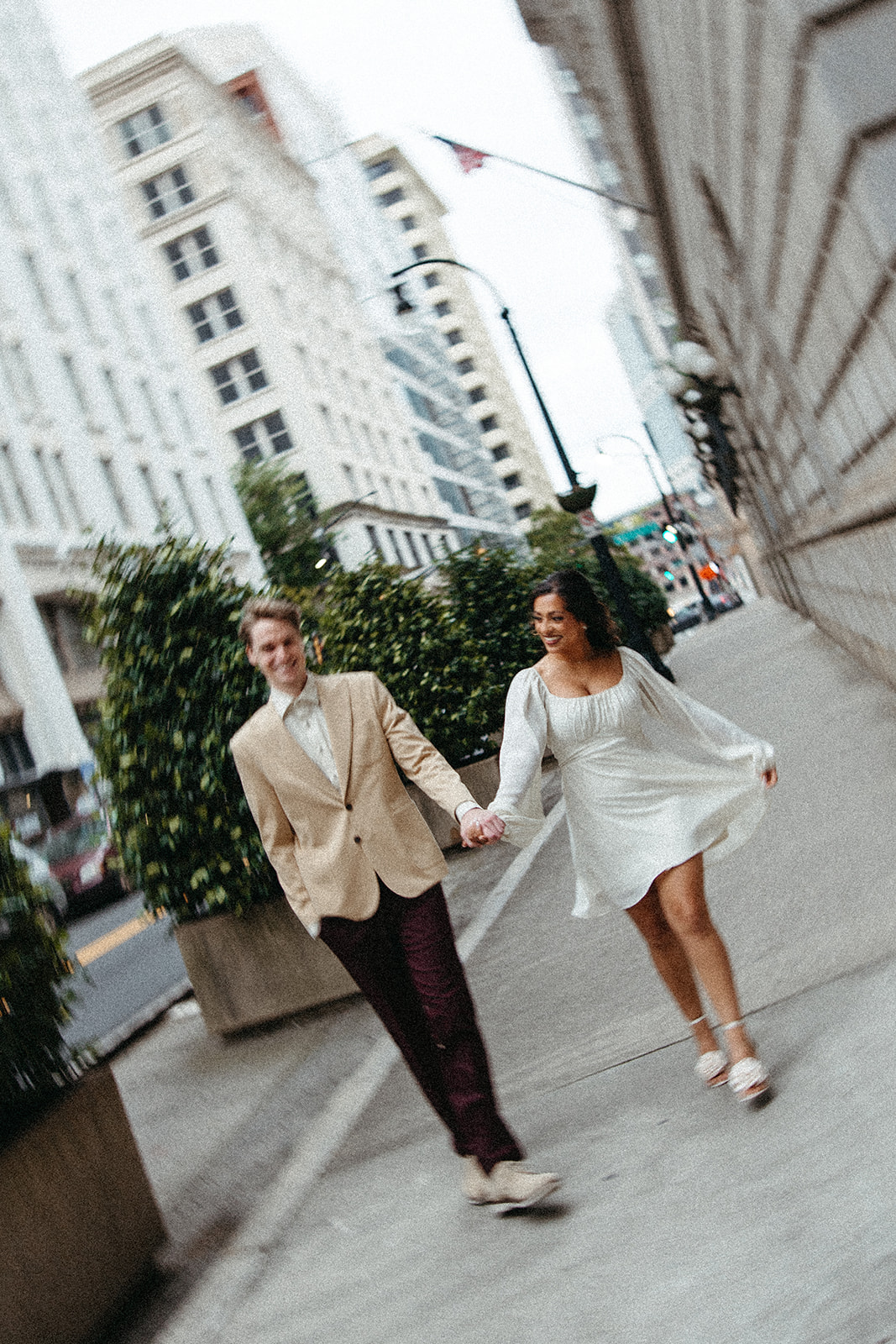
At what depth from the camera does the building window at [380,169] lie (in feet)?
362

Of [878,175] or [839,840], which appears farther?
[839,840]

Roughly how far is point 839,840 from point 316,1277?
3780 millimetres

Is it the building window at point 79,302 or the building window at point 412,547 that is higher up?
the building window at point 79,302

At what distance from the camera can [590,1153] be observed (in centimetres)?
434

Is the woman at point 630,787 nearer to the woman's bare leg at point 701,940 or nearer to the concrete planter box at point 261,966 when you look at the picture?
the woman's bare leg at point 701,940

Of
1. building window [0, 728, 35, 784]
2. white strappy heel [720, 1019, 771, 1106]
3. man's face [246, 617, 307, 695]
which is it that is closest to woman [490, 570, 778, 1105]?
white strappy heel [720, 1019, 771, 1106]

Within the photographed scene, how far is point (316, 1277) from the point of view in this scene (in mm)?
4289

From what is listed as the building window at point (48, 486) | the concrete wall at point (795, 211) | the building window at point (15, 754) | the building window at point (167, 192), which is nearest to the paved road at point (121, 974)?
the concrete wall at point (795, 211)

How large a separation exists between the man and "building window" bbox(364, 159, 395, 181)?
11361cm

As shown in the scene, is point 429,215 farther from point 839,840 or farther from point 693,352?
point 839,840

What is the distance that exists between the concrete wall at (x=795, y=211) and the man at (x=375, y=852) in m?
2.74

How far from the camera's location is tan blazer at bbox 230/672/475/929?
169 inches

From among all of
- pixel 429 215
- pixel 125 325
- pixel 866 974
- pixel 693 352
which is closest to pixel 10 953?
pixel 866 974

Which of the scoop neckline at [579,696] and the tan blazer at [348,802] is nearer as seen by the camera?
the tan blazer at [348,802]
